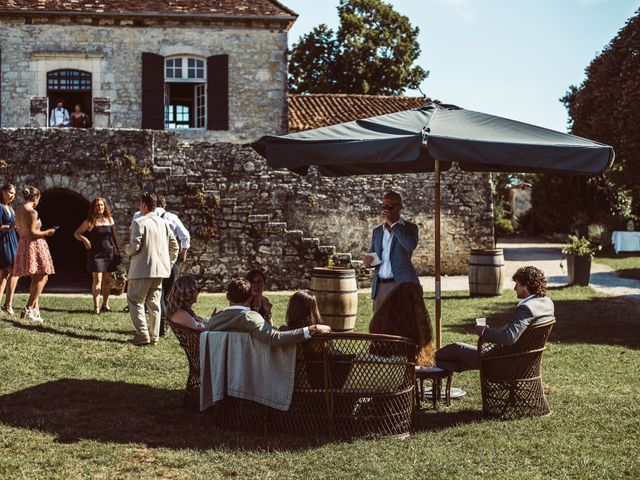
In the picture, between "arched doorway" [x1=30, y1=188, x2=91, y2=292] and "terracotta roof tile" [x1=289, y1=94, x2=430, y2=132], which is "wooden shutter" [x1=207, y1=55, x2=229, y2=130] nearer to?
"terracotta roof tile" [x1=289, y1=94, x2=430, y2=132]

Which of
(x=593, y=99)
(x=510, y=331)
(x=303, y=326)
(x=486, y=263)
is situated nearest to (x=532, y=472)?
(x=510, y=331)

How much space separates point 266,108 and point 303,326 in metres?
15.6

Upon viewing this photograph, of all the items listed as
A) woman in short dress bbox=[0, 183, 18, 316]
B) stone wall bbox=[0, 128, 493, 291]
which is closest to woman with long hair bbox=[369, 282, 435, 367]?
woman in short dress bbox=[0, 183, 18, 316]

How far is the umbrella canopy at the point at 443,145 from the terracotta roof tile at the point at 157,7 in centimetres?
1452

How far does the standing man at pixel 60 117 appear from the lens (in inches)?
798

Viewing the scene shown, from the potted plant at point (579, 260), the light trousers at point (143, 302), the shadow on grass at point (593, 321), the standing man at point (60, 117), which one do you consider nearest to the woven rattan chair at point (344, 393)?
the light trousers at point (143, 302)

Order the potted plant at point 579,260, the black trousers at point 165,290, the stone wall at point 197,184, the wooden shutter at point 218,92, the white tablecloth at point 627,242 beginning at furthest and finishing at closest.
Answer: the white tablecloth at point 627,242, the wooden shutter at point 218,92, the potted plant at point 579,260, the stone wall at point 197,184, the black trousers at point 165,290

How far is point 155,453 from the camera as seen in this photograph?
5.40 metres

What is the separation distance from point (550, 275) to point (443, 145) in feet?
48.0

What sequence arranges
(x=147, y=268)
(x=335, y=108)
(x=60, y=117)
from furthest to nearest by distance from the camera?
(x=335, y=108), (x=60, y=117), (x=147, y=268)

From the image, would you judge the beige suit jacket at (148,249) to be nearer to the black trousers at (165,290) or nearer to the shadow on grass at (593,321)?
the black trousers at (165,290)

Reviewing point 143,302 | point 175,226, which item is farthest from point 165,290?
point 143,302

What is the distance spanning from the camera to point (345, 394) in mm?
5773

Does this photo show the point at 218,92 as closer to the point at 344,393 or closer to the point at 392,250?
the point at 392,250
